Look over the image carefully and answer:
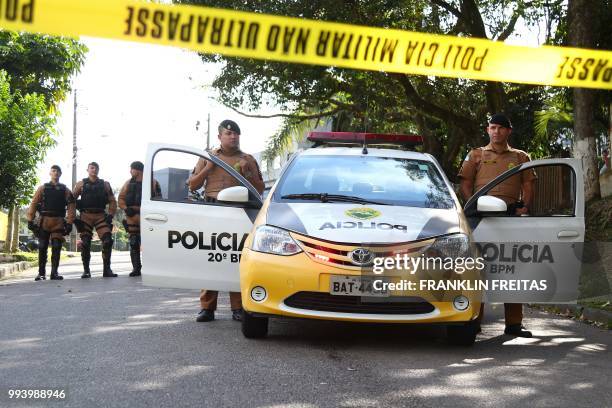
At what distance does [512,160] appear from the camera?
24.0 ft

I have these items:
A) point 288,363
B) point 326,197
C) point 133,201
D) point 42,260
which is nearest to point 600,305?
point 326,197

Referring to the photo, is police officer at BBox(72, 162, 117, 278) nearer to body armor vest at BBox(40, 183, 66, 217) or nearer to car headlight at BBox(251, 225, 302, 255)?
body armor vest at BBox(40, 183, 66, 217)

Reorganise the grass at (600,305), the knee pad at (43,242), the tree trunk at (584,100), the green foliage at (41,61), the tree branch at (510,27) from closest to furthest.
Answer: the grass at (600,305) → the tree trunk at (584,100) → the knee pad at (43,242) → the tree branch at (510,27) → the green foliage at (41,61)

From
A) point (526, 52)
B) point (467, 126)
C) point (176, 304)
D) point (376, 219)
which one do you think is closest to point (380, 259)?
point (376, 219)

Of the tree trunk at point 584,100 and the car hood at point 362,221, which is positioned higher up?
the tree trunk at point 584,100

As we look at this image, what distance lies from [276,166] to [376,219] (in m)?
52.7

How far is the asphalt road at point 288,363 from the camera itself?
4223 mm

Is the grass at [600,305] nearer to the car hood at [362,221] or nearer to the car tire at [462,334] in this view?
the car tire at [462,334]

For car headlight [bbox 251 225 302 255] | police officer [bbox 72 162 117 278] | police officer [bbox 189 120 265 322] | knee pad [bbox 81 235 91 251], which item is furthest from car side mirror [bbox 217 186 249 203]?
knee pad [bbox 81 235 91 251]

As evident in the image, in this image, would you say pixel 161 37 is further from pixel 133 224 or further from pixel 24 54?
pixel 24 54

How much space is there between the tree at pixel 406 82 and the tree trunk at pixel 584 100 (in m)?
3.02

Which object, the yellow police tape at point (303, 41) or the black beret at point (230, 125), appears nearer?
the yellow police tape at point (303, 41)

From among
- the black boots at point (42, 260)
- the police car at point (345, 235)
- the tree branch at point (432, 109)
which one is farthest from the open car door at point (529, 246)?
the tree branch at point (432, 109)

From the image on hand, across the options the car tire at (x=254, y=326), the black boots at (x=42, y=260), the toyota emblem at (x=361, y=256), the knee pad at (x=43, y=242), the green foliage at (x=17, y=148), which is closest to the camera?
the toyota emblem at (x=361, y=256)
